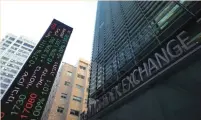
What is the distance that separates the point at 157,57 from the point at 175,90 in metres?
1.47

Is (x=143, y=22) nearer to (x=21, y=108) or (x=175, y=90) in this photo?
(x=175, y=90)

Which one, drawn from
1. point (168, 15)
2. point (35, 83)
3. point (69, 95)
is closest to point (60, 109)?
point (69, 95)

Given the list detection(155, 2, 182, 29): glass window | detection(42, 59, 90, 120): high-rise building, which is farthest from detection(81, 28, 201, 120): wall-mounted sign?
detection(42, 59, 90, 120): high-rise building

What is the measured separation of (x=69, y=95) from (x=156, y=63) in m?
22.4

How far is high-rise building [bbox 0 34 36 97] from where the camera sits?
76125mm

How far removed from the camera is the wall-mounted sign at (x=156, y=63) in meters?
6.35

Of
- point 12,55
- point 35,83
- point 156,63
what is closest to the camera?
point 156,63

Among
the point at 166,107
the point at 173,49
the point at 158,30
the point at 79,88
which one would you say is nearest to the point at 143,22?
the point at 158,30

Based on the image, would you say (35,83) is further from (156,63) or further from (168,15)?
(168,15)

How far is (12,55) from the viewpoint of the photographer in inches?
3484

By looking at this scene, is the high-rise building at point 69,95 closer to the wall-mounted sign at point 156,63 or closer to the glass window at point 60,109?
the glass window at point 60,109

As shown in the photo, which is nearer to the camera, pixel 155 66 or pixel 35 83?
pixel 155 66

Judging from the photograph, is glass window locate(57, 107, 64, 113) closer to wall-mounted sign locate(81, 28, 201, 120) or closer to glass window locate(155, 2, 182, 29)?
wall-mounted sign locate(81, 28, 201, 120)

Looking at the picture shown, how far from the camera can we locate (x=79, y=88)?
29609mm
